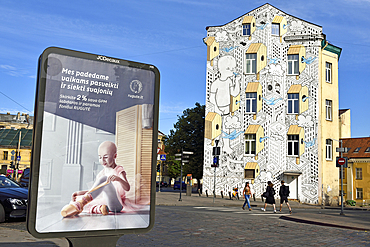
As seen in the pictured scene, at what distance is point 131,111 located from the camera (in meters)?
4.11

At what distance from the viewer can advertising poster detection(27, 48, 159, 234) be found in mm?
3561

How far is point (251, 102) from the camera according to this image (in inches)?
1374

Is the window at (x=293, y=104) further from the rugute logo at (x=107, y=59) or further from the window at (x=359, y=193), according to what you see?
the rugute logo at (x=107, y=59)

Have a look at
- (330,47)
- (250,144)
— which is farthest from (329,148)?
(330,47)

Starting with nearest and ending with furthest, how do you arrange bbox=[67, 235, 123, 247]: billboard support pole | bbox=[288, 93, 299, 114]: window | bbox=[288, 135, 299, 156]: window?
bbox=[67, 235, 123, 247]: billboard support pole, bbox=[288, 135, 299, 156]: window, bbox=[288, 93, 299, 114]: window

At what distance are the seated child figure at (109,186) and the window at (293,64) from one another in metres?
33.0

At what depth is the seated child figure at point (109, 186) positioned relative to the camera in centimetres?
382

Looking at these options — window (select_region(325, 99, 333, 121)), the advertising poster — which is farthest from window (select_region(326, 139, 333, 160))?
the advertising poster

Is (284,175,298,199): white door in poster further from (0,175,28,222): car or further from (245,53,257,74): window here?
(0,175,28,222): car

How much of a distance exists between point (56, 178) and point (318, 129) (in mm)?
32717

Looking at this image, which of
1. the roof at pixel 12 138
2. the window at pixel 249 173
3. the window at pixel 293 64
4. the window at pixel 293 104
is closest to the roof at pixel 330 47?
the window at pixel 293 64

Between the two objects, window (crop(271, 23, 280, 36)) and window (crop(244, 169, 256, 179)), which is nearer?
window (crop(244, 169, 256, 179))

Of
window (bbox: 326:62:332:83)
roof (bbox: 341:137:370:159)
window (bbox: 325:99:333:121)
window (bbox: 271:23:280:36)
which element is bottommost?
roof (bbox: 341:137:370:159)

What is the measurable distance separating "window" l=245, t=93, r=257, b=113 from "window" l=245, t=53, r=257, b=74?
219 cm
